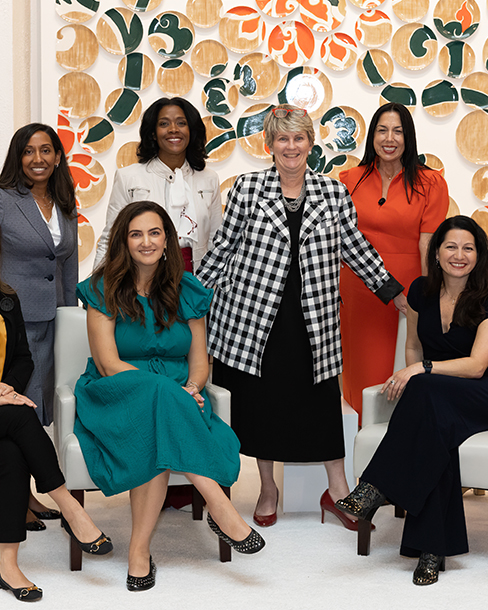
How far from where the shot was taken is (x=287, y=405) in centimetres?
304

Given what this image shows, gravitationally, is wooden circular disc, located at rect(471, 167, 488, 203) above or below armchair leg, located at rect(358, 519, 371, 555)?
above

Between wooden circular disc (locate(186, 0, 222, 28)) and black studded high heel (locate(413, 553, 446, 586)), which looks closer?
black studded high heel (locate(413, 553, 446, 586))

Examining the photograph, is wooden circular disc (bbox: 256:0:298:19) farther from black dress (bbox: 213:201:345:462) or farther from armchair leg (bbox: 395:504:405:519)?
armchair leg (bbox: 395:504:405:519)

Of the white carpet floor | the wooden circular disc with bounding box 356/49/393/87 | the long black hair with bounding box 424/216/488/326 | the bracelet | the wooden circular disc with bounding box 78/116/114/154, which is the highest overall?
the wooden circular disc with bounding box 356/49/393/87

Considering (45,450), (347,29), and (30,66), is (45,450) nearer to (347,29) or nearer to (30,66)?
(30,66)

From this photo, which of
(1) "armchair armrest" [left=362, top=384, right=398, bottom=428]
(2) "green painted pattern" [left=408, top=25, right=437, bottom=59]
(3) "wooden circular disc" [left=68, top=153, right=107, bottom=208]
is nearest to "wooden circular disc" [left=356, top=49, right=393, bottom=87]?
(2) "green painted pattern" [left=408, top=25, right=437, bottom=59]

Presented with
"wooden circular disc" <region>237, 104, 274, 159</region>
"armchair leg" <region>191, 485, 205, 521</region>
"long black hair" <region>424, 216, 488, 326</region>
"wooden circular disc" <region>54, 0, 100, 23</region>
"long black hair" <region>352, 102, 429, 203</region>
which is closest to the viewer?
"long black hair" <region>424, 216, 488, 326</region>

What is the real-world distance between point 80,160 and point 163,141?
1283 millimetres

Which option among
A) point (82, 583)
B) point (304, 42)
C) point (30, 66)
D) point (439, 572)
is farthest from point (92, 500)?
point (304, 42)

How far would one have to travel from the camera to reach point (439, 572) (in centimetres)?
263

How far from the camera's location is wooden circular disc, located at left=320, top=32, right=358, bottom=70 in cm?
449

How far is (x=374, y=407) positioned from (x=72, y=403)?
115cm

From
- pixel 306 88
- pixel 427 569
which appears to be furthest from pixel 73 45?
pixel 427 569

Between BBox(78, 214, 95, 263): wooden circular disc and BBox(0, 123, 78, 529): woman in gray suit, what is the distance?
132 cm
